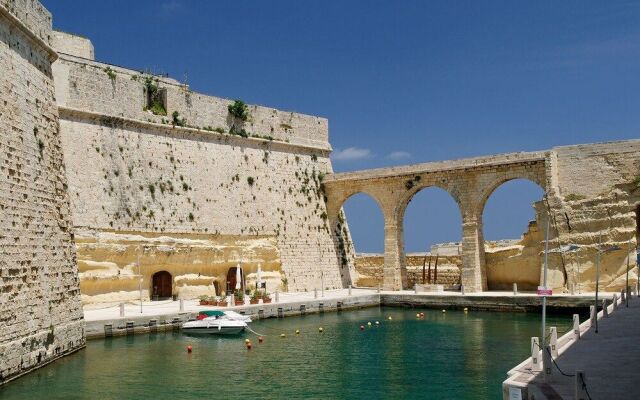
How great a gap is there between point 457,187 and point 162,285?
1403cm

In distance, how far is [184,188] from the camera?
29.3 m

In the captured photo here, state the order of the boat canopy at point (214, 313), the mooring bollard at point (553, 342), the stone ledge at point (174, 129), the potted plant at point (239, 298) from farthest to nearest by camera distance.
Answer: the potted plant at point (239, 298) → the stone ledge at point (174, 129) → the boat canopy at point (214, 313) → the mooring bollard at point (553, 342)

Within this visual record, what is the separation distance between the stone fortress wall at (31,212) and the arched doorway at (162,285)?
363 inches

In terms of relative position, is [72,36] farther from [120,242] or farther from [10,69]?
[10,69]

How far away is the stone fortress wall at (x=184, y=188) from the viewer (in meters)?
25.4

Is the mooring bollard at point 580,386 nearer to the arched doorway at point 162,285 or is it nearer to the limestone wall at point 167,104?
the arched doorway at point 162,285

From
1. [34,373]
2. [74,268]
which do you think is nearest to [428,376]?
[34,373]

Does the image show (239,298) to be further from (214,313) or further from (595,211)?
(595,211)

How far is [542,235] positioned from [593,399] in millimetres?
21479

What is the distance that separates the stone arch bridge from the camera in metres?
29.2

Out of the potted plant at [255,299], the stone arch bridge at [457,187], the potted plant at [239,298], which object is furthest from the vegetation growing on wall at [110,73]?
the stone arch bridge at [457,187]

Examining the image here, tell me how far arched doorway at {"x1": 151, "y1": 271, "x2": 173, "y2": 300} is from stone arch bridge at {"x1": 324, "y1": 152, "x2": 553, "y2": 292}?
428 inches

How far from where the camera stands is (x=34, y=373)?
1420 cm

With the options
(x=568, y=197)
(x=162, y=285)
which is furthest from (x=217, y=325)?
(x=568, y=197)
